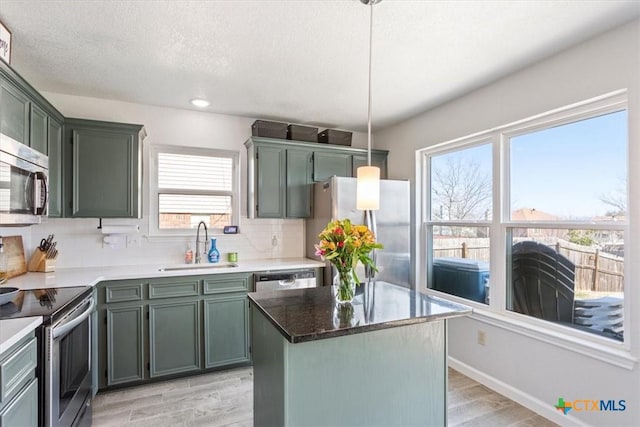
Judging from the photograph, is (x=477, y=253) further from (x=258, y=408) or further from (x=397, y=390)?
(x=258, y=408)

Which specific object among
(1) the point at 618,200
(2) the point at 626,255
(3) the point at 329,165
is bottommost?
(2) the point at 626,255

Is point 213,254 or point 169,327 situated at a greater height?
point 213,254

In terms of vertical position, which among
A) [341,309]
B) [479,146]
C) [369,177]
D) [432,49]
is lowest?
[341,309]

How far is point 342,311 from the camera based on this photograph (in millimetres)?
1678

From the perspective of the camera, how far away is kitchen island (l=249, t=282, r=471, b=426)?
1484mm

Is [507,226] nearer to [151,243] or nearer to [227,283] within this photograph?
[227,283]

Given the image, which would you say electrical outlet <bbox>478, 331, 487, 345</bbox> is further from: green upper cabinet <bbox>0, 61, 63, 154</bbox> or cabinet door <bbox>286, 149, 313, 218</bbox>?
green upper cabinet <bbox>0, 61, 63, 154</bbox>

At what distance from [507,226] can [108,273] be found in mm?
3349

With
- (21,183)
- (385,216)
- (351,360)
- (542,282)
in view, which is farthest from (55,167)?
(542,282)

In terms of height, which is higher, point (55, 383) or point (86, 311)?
point (86, 311)

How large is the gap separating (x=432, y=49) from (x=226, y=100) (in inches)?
76.6

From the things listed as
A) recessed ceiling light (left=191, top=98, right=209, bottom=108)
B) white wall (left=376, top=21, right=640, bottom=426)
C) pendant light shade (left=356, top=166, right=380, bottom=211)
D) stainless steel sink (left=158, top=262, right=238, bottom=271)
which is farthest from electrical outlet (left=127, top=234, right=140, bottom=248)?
white wall (left=376, top=21, right=640, bottom=426)

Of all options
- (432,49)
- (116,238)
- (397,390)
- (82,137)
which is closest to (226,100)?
(82,137)

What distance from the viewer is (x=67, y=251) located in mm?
3031
